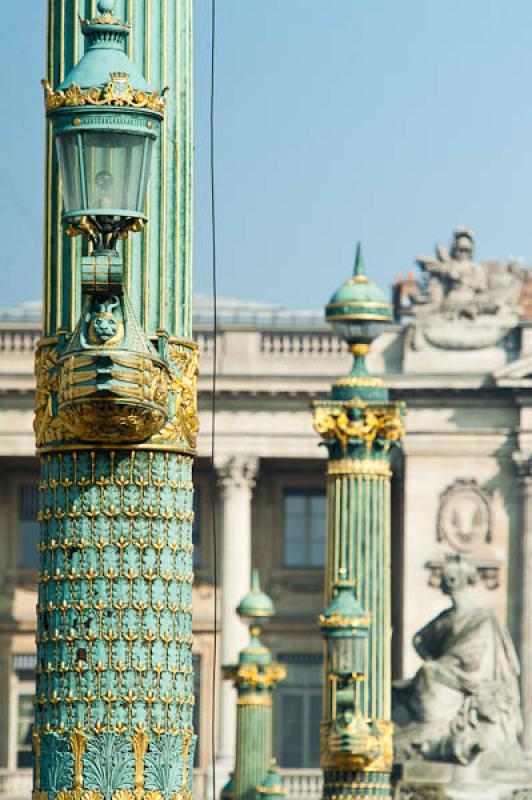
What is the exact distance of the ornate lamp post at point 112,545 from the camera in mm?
17578

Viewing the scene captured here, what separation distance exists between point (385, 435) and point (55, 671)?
16.9 metres

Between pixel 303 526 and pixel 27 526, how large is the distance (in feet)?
29.5

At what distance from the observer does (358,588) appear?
34969 mm

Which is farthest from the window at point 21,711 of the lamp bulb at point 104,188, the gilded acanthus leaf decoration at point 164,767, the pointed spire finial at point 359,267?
the lamp bulb at point 104,188

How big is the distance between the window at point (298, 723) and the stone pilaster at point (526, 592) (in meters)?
8.18

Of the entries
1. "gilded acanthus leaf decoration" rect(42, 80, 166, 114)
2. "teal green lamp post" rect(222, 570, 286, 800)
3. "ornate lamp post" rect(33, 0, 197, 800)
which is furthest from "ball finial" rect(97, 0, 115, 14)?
"teal green lamp post" rect(222, 570, 286, 800)

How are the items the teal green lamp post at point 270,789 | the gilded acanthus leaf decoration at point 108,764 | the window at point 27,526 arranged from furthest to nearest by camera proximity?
1. the window at point 27,526
2. the teal green lamp post at point 270,789
3. the gilded acanthus leaf decoration at point 108,764

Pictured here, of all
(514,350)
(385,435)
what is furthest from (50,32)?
(514,350)

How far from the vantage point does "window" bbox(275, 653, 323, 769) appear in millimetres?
109125

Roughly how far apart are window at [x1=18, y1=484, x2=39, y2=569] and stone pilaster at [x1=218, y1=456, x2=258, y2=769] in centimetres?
665

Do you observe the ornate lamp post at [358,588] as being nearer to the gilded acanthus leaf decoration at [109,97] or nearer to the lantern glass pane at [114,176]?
the gilded acanthus leaf decoration at [109,97]

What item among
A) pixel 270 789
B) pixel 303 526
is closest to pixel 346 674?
pixel 270 789

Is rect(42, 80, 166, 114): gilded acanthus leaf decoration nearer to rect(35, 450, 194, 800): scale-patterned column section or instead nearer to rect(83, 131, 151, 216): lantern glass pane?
rect(83, 131, 151, 216): lantern glass pane

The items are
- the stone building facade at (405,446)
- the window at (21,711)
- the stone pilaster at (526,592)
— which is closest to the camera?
the stone pilaster at (526,592)
